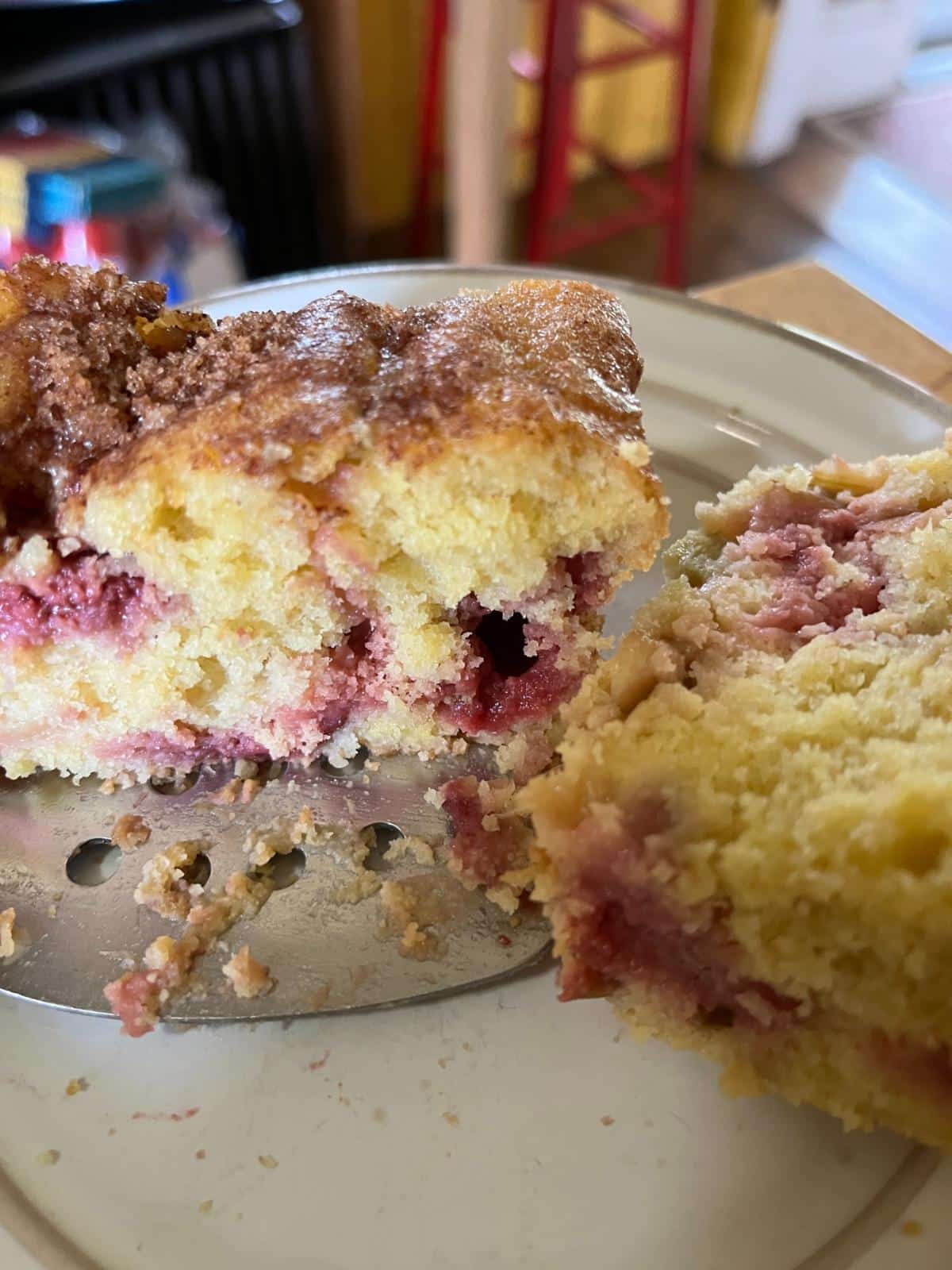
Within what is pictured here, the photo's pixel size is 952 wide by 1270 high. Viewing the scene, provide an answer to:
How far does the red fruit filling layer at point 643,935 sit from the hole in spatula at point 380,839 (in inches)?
15.5

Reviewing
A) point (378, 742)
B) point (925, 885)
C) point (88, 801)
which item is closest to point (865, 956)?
point (925, 885)

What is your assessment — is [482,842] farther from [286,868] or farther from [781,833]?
[781,833]

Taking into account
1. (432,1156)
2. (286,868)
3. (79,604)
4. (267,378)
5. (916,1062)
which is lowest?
(432,1156)

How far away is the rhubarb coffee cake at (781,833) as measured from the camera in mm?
1306

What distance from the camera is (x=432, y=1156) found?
57.2 inches

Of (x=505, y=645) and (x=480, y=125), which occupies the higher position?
(x=480, y=125)

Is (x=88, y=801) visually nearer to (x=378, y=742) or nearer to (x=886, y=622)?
(x=378, y=742)

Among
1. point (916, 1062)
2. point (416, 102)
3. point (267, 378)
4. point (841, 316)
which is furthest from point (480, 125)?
point (916, 1062)

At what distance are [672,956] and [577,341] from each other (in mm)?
953

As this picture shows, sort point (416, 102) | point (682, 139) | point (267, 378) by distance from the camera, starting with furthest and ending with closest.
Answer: point (416, 102)
point (682, 139)
point (267, 378)

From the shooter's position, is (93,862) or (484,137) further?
(484,137)

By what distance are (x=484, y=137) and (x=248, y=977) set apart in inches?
123

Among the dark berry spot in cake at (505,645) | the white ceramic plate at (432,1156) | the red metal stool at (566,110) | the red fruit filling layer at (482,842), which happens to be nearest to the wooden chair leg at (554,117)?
the red metal stool at (566,110)

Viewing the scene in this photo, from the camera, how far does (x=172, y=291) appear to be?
11.8 feet
